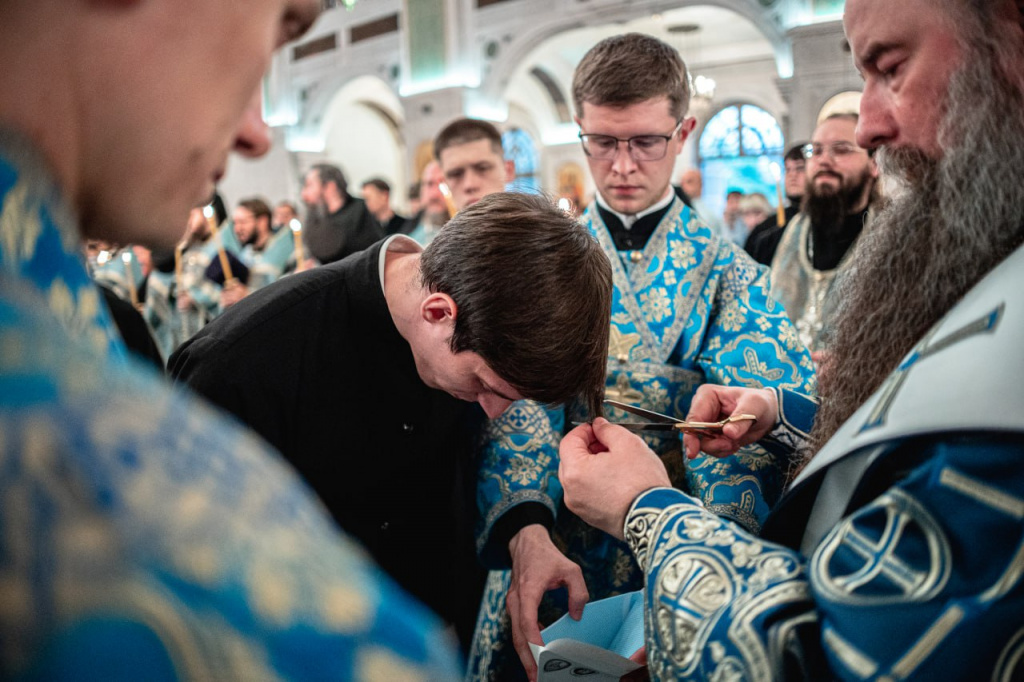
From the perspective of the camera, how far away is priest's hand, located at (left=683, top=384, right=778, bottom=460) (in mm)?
1711

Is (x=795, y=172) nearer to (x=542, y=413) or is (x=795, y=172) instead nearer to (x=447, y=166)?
(x=447, y=166)

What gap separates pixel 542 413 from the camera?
2.04 m

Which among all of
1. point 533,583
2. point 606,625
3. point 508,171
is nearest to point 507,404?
point 533,583

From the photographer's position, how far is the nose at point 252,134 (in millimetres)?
665

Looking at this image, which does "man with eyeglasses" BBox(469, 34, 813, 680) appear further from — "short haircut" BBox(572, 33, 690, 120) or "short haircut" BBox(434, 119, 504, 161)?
"short haircut" BBox(434, 119, 504, 161)

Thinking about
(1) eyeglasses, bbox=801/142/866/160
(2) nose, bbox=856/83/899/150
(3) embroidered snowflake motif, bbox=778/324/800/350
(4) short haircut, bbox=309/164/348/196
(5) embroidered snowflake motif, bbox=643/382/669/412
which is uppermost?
(4) short haircut, bbox=309/164/348/196

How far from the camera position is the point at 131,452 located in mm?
432

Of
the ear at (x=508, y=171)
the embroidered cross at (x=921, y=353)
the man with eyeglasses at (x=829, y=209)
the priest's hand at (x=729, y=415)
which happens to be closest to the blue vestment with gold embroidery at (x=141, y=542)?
the embroidered cross at (x=921, y=353)

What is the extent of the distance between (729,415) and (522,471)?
509 mm

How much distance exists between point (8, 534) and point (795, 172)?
5.71 meters

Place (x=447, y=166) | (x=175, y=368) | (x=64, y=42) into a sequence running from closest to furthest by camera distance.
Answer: (x=64, y=42)
(x=175, y=368)
(x=447, y=166)

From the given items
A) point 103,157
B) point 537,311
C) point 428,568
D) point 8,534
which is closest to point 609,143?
point 537,311

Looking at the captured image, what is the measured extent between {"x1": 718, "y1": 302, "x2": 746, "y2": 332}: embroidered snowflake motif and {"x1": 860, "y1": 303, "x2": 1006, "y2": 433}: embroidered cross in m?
1.04

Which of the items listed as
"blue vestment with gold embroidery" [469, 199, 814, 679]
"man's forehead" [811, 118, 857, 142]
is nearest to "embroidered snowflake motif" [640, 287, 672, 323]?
"blue vestment with gold embroidery" [469, 199, 814, 679]
